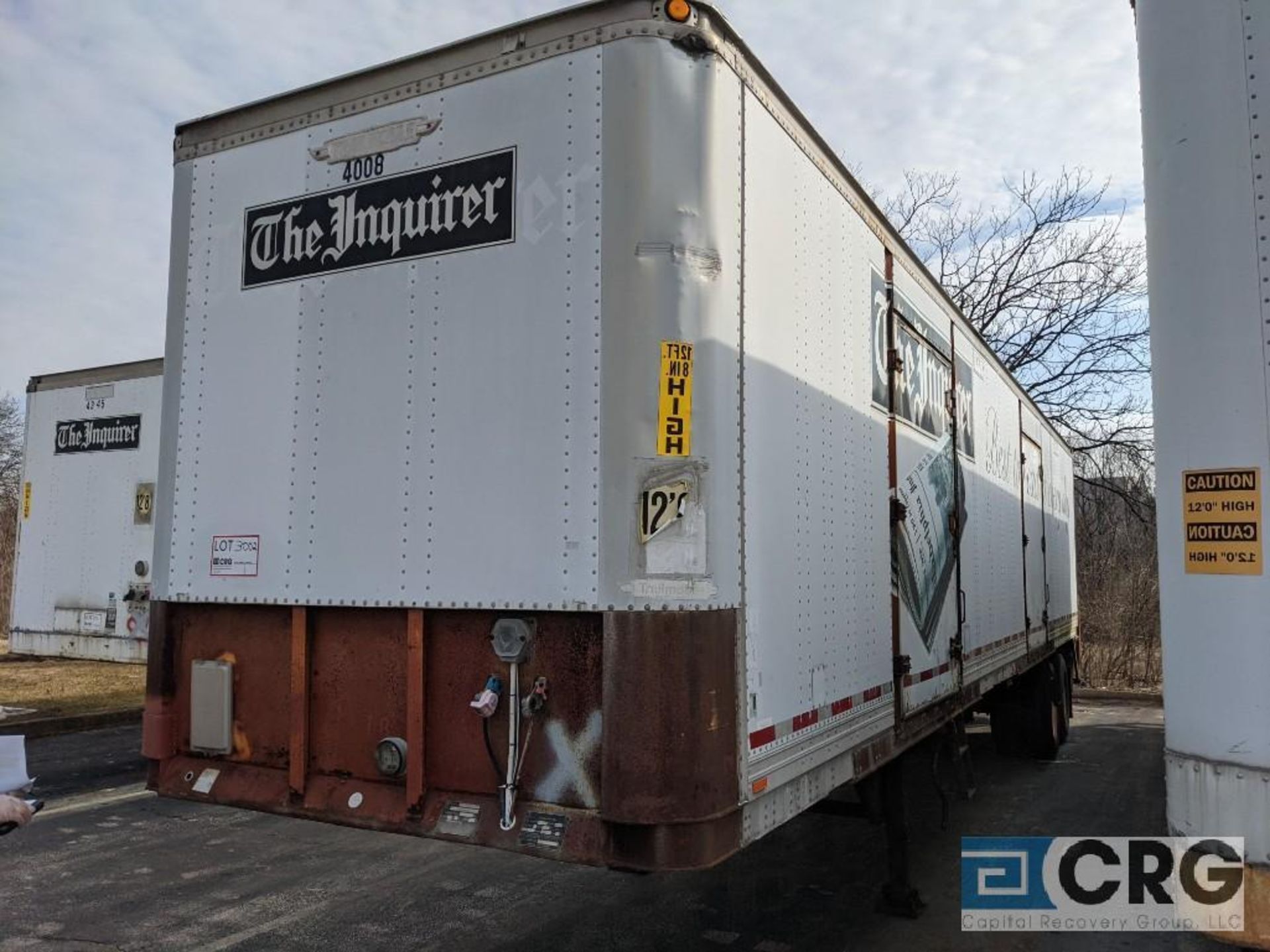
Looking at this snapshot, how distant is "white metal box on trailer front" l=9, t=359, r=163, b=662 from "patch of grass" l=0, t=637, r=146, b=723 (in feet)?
1.52

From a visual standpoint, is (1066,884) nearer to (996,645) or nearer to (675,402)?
(996,645)

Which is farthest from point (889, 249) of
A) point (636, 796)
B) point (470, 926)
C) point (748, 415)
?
point (470, 926)

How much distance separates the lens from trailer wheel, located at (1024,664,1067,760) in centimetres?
1012

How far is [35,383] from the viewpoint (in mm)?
13109

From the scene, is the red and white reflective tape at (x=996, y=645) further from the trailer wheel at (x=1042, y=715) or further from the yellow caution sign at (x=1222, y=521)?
the yellow caution sign at (x=1222, y=521)

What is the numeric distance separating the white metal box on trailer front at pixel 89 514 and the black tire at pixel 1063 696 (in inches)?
428

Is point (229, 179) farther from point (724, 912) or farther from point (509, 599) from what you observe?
point (724, 912)

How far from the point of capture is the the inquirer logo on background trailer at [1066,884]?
5340 mm

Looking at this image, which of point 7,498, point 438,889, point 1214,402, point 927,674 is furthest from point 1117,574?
point 7,498

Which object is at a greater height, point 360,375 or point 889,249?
point 889,249

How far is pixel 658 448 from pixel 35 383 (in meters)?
13.1

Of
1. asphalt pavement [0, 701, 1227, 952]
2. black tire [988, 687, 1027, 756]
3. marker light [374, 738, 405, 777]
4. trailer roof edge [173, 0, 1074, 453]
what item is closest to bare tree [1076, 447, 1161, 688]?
black tire [988, 687, 1027, 756]

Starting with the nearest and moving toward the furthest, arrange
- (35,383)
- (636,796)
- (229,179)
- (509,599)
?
(636,796)
(509,599)
(229,179)
(35,383)

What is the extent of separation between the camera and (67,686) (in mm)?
12547
